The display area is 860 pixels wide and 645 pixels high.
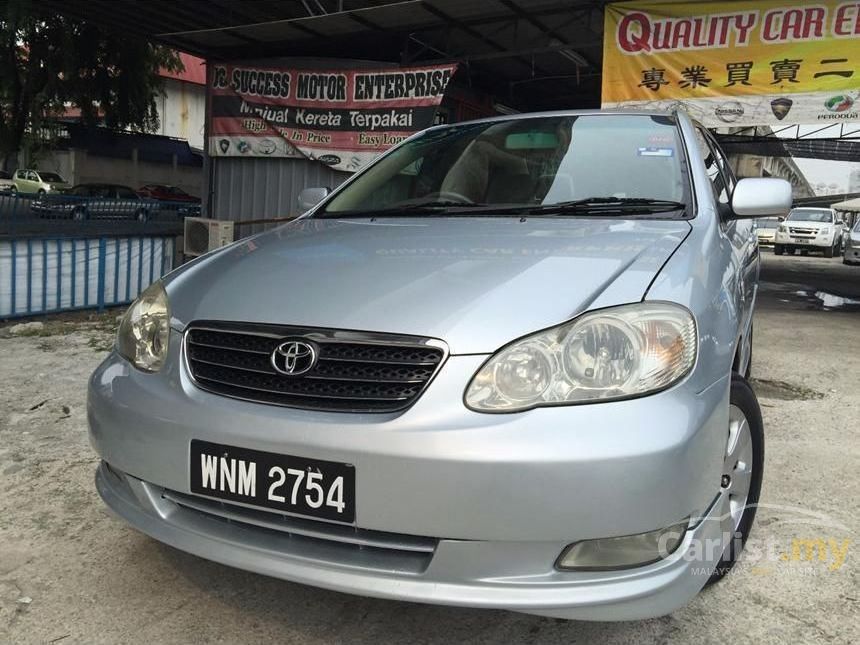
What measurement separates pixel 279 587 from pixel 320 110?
8.30m

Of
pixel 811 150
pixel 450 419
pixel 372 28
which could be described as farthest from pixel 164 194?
pixel 450 419

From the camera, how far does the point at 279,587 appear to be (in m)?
2.05

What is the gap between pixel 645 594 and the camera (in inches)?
58.2

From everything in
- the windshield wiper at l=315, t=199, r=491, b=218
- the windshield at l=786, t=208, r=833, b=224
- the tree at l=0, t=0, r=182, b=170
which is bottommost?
the windshield wiper at l=315, t=199, r=491, b=218

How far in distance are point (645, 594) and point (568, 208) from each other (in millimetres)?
1325

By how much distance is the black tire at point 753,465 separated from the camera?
2006mm

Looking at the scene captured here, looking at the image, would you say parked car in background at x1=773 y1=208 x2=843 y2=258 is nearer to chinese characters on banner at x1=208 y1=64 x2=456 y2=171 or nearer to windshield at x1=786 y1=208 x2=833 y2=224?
windshield at x1=786 y1=208 x2=833 y2=224

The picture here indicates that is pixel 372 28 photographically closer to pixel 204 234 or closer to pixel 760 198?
pixel 204 234

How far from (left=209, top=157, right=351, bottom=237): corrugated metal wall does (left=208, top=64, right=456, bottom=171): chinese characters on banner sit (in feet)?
0.63

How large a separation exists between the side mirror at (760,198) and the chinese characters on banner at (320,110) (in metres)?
6.47

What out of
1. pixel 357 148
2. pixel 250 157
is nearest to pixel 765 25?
pixel 357 148

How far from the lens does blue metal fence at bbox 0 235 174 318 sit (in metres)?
5.98

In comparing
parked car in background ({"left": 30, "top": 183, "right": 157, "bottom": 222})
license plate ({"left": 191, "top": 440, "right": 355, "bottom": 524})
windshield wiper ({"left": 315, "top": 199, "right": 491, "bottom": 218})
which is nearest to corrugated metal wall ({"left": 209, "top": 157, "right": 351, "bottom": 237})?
parked car in background ({"left": 30, "top": 183, "right": 157, "bottom": 222})

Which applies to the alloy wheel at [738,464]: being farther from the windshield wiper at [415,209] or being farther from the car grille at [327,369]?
the windshield wiper at [415,209]
